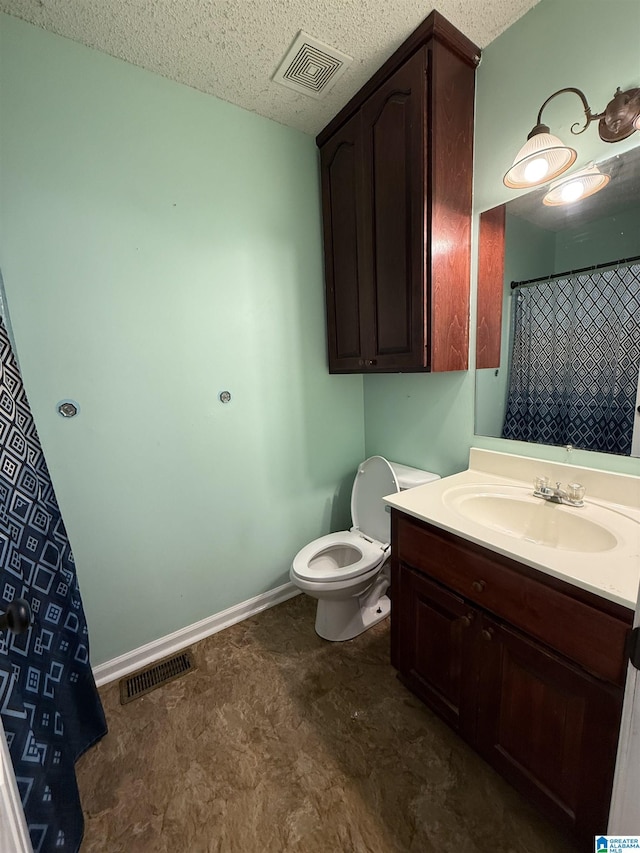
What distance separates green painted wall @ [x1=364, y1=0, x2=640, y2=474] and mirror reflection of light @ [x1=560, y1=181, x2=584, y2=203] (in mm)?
70

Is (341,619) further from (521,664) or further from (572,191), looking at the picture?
(572,191)

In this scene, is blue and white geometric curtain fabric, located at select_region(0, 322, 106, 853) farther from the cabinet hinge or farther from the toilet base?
the cabinet hinge

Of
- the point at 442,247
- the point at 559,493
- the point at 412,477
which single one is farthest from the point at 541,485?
the point at 442,247

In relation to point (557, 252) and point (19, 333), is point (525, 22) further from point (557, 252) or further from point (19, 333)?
point (19, 333)

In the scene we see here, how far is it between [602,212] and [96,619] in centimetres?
247

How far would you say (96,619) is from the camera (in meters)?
1.46

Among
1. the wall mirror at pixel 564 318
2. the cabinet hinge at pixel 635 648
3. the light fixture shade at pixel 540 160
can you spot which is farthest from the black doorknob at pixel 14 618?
the light fixture shade at pixel 540 160

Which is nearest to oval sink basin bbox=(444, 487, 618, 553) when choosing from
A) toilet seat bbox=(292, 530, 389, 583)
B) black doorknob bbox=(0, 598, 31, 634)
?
toilet seat bbox=(292, 530, 389, 583)

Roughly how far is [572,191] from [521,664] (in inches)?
58.7

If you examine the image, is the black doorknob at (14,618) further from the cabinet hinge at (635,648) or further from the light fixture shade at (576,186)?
the light fixture shade at (576,186)

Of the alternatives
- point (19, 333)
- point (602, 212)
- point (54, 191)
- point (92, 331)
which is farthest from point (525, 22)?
point (19, 333)

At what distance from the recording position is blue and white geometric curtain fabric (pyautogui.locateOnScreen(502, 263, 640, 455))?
1.08 meters

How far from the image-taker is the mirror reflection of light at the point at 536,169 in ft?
3.55

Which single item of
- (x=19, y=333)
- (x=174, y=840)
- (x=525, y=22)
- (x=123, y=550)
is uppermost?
(x=525, y=22)
